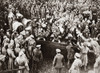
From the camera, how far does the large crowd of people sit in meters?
11.1

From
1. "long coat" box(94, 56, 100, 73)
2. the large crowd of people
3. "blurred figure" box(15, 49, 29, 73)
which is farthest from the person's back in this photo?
"long coat" box(94, 56, 100, 73)

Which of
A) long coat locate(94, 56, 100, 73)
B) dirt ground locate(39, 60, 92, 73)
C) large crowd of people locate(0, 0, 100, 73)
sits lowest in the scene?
dirt ground locate(39, 60, 92, 73)

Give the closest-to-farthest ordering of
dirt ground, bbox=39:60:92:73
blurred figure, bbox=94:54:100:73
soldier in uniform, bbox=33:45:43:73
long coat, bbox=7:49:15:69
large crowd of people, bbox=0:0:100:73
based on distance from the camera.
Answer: blurred figure, bbox=94:54:100:73 → long coat, bbox=7:49:15:69 → large crowd of people, bbox=0:0:100:73 → soldier in uniform, bbox=33:45:43:73 → dirt ground, bbox=39:60:92:73

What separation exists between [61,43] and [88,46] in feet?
5.22

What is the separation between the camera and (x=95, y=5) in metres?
21.8

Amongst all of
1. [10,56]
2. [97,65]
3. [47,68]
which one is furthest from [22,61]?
[97,65]

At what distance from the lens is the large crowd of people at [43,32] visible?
11086mm

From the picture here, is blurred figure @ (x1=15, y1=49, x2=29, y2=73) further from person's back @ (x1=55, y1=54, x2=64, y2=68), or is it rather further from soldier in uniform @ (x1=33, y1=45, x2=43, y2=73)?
person's back @ (x1=55, y1=54, x2=64, y2=68)

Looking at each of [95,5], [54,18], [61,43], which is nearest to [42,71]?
[61,43]

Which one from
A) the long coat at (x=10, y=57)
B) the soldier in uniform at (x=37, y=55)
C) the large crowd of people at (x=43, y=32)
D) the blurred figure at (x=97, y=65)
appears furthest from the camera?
the soldier in uniform at (x=37, y=55)

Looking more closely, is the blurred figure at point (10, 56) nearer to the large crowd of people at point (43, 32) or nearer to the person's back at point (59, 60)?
the large crowd of people at point (43, 32)

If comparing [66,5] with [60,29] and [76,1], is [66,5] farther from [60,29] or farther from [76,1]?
[60,29]

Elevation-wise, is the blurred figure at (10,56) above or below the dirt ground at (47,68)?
above

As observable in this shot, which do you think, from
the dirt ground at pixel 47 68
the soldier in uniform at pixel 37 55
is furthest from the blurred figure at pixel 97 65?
the soldier in uniform at pixel 37 55
